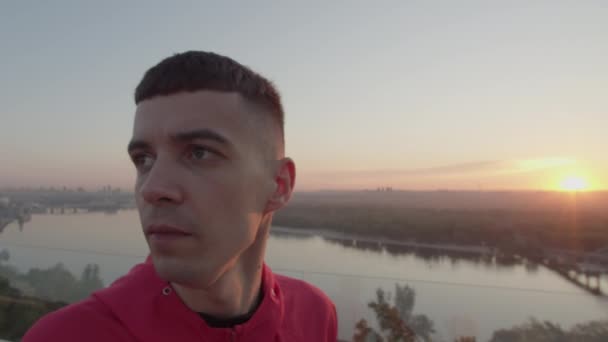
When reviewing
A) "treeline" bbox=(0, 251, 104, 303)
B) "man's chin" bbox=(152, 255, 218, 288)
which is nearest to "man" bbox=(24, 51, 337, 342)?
"man's chin" bbox=(152, 255, 218, 288)

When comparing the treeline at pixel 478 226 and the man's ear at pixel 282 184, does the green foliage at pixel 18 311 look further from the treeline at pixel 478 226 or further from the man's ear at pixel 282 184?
the treeline at pixel 478 226

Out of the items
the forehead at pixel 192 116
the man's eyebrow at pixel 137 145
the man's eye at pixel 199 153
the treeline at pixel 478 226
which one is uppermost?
the forehead at pixel 192 116

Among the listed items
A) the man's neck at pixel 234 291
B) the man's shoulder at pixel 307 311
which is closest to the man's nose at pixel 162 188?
the man's neck at pixel 234 291

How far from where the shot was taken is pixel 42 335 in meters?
0.79

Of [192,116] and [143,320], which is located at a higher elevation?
[192,116]

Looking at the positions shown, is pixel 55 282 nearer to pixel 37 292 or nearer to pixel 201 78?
pixel 37 292

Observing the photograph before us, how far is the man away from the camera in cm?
76

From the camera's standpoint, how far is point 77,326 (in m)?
0.81

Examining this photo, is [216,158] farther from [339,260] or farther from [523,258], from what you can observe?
[523,258]

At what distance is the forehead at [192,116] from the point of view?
2.61ft

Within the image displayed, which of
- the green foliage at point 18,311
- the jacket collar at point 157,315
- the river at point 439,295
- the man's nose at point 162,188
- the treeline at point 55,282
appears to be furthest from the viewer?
the treeline at point 55,282

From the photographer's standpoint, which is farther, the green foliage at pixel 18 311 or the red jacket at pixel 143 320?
the green foliage at pixel 18 311

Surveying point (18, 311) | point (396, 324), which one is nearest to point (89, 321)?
point (396, 324)

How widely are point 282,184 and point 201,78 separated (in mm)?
333
